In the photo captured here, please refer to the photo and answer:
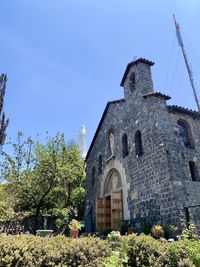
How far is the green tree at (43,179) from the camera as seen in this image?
725 inches

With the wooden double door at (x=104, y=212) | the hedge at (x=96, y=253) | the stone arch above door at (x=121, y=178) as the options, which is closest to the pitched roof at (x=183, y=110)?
the stone arch above door at (x=121, y=178)

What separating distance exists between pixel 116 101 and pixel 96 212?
7372mm

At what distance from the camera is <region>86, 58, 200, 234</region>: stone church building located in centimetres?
1115

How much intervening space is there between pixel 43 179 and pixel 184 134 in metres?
10.2

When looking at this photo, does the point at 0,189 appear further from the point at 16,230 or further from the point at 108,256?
the point at 108,256

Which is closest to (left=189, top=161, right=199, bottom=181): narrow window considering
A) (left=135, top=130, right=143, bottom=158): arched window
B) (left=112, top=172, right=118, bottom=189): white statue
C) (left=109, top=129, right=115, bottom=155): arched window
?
(left=135, top=130, right=143, bottom=158): arched window

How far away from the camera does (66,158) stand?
901 inches

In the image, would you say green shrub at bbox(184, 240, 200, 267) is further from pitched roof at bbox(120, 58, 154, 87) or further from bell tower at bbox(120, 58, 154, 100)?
pitched roof at bbox(120, 58, 154, 87)

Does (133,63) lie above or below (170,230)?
above

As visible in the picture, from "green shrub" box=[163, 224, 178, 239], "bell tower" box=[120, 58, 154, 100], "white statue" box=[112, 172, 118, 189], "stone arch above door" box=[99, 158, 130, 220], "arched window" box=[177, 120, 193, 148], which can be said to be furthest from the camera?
"white statue" box=[112, 172, 118, 189]

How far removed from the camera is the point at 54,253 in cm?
591

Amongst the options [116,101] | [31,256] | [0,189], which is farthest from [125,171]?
[0,189]

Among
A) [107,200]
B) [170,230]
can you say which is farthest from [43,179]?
[170,230]

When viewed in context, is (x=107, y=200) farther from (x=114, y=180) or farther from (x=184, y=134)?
(x=184, y=134)
